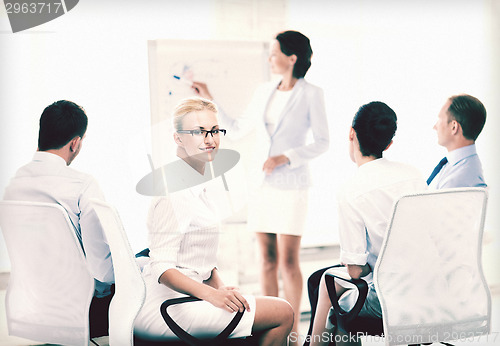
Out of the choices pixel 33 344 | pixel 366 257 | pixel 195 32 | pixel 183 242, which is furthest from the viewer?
pixel 195 32

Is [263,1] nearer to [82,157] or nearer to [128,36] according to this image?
[128,36]

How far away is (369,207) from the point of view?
2.01m

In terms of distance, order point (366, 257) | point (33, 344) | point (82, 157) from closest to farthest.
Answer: point (366, 257)
point (33, 344)
point (82, 157)

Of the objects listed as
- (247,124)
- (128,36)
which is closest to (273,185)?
(247,124)

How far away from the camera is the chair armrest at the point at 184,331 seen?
169 centimetres

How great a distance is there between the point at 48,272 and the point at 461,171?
1.72 meters

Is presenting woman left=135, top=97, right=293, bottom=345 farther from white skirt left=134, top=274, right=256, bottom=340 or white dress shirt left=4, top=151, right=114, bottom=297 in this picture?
white dress shirt left=4, top=151, right=114, bottom=297

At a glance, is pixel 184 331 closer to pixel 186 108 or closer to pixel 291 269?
pixel 186 108

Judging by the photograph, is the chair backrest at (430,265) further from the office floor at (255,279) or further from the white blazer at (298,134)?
the white blazer at (298,134)

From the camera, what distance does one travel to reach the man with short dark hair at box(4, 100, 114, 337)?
6.53 ft

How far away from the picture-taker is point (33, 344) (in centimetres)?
309

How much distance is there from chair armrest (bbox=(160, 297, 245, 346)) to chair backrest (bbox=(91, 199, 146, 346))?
3.7 inches

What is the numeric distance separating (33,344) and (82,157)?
1.24 metres

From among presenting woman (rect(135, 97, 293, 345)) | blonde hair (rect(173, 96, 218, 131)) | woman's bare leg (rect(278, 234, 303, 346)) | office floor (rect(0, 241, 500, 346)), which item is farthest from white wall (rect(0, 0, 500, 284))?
presenting woman (rect(135, 97, 293, 345))
